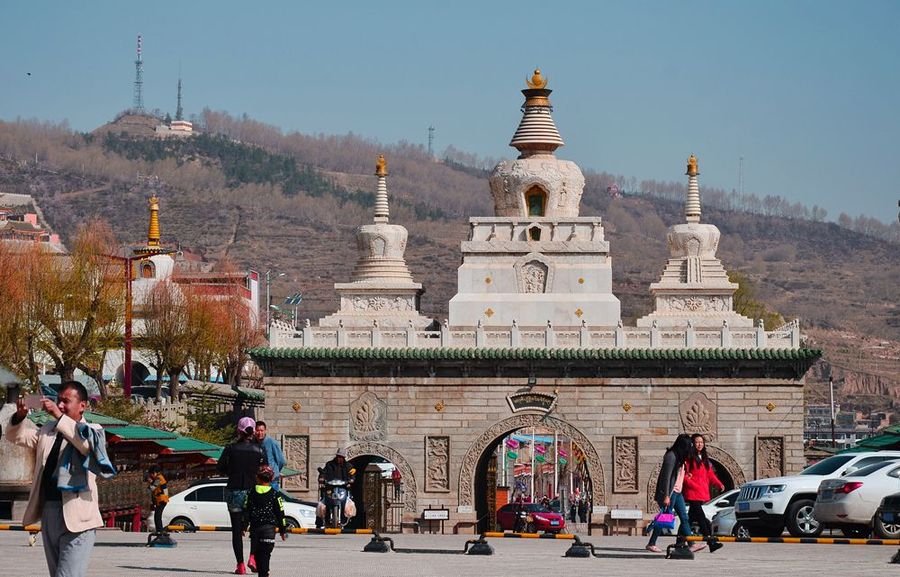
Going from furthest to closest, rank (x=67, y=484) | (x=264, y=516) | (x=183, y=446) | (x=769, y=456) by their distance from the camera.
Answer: (x=769, y=456), (x=183, y=446), (x=264, y=516), (x=67, y=484)

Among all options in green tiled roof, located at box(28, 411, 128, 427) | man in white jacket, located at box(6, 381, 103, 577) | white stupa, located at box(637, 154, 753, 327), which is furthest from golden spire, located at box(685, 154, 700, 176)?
man in white jacket, located at box(6, 381, 103, 577)

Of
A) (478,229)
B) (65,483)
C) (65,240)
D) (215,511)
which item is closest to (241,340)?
(478,229)

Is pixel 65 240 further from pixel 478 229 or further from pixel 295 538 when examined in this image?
pixel 295 538

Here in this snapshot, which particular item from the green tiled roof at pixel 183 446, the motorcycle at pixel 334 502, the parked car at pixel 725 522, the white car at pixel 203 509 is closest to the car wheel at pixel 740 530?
the parked car at pixel 725 522

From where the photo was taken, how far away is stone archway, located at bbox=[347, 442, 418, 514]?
51.2 m

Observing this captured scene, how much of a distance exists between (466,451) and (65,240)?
152 m

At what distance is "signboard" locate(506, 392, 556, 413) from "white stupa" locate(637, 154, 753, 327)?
157 inches

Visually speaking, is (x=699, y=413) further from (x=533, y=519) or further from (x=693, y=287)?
(x=533, y=519)

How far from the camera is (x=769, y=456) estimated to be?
5072cm

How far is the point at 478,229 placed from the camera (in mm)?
54844

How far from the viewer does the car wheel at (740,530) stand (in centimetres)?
3196

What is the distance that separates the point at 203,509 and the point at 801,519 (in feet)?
39.2

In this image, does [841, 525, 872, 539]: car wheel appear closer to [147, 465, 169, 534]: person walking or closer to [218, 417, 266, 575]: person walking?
[218, 417, 266, 575]: person walking

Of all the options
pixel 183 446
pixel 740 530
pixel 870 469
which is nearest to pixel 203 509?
pixel 183 446
